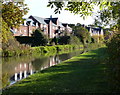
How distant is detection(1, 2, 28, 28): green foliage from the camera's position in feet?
35.6

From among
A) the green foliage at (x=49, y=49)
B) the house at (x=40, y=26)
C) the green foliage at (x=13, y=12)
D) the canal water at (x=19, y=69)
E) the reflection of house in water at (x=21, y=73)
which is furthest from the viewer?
the house at (x=40, y=26)

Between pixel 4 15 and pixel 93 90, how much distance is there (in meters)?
6.17

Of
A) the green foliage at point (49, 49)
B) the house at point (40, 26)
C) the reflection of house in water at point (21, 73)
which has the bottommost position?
the reflection of house in water at point (21, 73)

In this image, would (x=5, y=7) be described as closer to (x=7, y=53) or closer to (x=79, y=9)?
(x=79, y=9)

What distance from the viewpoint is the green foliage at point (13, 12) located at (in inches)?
428

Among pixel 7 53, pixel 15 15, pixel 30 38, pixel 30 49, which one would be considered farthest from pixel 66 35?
pixel 15 15

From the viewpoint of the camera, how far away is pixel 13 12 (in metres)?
11.1

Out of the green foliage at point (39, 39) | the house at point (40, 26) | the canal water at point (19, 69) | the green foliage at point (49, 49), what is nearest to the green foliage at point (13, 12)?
the canal water at point (19, 69)

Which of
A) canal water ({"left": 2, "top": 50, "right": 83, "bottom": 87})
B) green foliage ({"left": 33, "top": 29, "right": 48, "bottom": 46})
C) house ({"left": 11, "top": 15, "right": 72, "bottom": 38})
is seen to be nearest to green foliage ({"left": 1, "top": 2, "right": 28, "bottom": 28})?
canal water ({"left": 2, "top": 50, "right": 83, "bottom": 87})

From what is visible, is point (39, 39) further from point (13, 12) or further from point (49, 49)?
point (13, 12)

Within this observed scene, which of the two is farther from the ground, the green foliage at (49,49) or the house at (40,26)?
the house at (40,26)

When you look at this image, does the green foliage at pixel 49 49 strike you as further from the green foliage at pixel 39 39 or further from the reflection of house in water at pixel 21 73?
the reflection of house in water at pixel 21 73

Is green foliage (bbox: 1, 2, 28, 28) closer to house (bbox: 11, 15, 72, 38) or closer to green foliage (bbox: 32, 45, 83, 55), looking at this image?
green foliage (bbox: 32, 45, 83, 55)

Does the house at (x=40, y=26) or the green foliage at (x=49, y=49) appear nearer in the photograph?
the green foliage at (x=49, y=49)
